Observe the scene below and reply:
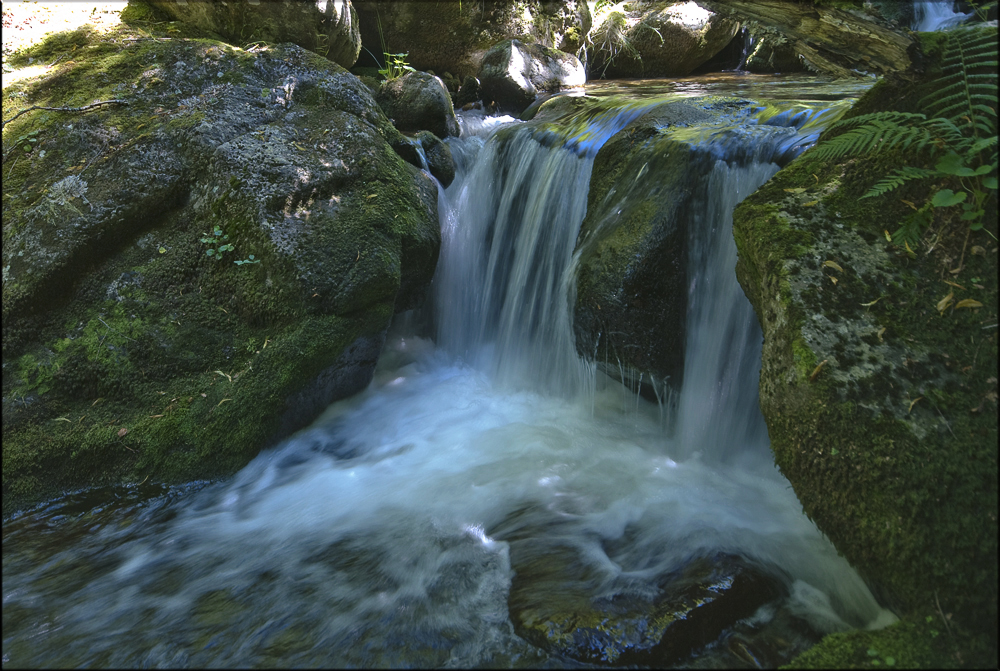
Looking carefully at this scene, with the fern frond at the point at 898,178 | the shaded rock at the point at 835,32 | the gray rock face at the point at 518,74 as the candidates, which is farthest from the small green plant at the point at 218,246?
the gray rock face at the point at 518,74

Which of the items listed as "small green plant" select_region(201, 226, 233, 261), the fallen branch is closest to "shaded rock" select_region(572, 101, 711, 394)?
"small green plant" select_region(201, 226, 233, 261)

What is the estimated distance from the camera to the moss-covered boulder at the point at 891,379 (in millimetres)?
1938

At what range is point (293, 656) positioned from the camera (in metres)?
2.34

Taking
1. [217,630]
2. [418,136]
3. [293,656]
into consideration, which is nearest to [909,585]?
[293,656]

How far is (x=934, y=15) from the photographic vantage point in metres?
7.58

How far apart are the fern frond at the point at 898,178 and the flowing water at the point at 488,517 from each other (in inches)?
48.6

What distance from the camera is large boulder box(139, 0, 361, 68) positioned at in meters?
5.73

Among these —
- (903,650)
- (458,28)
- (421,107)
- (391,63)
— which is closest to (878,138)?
(903,650)

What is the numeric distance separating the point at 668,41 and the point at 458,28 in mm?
3923

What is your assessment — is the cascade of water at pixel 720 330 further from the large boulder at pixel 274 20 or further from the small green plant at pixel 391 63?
the small green plant at pixel 391 63

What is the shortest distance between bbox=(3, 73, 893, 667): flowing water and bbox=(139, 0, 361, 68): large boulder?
11.4ft

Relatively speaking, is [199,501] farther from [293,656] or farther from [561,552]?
[561,552]

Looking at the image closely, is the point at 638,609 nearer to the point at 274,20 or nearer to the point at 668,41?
the point at 274,20

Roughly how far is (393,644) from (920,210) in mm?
3105
